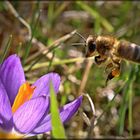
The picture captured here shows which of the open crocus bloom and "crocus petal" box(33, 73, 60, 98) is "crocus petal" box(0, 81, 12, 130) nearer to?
the open crocus bloom

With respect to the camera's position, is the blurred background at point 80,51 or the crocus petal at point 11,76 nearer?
the crocus petal at point 11,76

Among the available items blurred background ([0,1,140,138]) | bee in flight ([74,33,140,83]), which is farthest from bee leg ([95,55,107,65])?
blurred background ([0,1,140,138])

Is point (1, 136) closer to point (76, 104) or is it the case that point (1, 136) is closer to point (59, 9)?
point (76, 104)

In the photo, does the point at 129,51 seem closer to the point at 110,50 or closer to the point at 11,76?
the point at 110,50

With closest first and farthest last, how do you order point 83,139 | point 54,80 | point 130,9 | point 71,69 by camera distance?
point 54,80 → point 83,139 → point 71,69 → point 130,9

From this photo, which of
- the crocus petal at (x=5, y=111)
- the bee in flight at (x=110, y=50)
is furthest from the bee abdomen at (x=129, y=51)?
the crocus petal at (x=5, y=111)

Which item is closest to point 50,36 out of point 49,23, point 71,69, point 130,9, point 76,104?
point 49,23

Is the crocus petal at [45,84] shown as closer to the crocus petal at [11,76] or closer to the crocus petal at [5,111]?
the crocus petal at [11,76]
